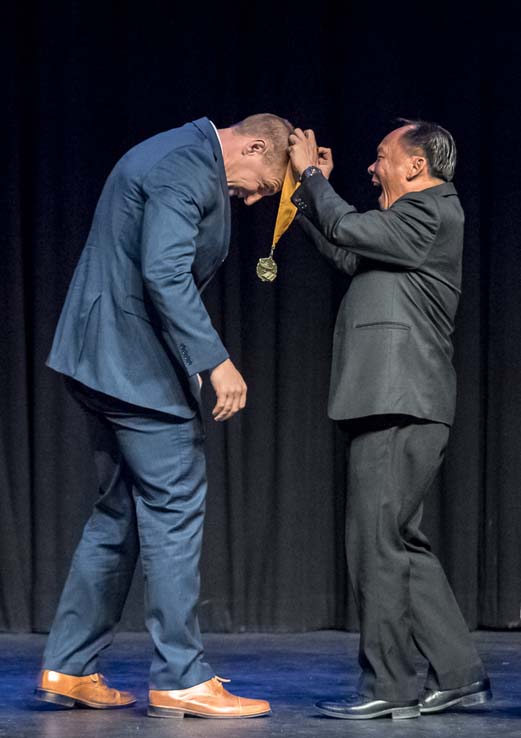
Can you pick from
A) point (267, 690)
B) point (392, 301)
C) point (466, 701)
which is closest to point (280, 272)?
point (392, 301)

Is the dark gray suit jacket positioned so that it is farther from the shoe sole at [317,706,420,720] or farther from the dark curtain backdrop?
the dark curtain backdrop

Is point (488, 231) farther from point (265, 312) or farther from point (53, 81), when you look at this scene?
point (53, 81)

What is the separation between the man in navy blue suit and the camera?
267 cm

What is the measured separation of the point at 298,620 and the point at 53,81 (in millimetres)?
2100

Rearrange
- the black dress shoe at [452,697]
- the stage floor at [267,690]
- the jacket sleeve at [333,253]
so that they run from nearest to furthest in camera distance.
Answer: the stage floor at [267,690]
the black dress shoe at [452,697]
the jacket sleeve at [333,253]

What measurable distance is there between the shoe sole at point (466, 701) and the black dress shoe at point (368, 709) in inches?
2.5

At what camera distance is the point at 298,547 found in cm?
431

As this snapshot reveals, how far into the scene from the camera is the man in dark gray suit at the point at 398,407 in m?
2.78

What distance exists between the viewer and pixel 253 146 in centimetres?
286

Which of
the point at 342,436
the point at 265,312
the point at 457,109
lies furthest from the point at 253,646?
the point at 457,109

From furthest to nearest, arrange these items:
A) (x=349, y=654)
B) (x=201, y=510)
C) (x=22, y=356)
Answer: (x=22, y=356)
(x=349, y=654)
(x=201, y=510)

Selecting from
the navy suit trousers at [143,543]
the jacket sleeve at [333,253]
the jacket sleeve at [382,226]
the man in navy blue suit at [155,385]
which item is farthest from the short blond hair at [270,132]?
the navy suit trousers at [143,543]

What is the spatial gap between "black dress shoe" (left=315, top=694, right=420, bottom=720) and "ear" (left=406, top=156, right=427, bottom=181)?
1233mm

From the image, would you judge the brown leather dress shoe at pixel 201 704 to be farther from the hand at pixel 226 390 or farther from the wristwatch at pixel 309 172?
the wristwatch at pixel 309 172
